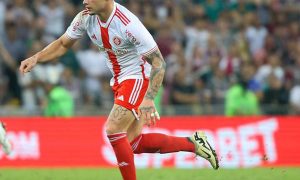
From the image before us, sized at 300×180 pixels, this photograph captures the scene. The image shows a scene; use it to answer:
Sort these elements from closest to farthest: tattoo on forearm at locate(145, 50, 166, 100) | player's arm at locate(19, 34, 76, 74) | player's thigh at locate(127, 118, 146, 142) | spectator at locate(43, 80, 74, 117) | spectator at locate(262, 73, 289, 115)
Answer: tattoo on forearm at locate(145, 50, 166, 100)
player's thigh at locate(127, 118, 146, 142)
player's arm at locate(19, 34, 76, 74)
spectator at locate(43, 80, 74, 117)
spectator at locate(262, 73, 289, 115)

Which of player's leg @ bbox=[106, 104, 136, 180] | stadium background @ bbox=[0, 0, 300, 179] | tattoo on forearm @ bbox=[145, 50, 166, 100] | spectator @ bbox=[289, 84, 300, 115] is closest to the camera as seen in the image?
player's leg @ bbox=[106, 104, 136, 180]

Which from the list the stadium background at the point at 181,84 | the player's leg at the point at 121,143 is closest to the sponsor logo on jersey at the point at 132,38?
the player's leg at the point at 121,143

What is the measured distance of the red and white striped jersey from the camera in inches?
368

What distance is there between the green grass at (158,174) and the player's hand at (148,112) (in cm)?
287

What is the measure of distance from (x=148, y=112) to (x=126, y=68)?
2.62ft

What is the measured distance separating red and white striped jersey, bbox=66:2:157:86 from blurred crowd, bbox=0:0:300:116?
7.91 metres

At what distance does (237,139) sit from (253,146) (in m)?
0.35

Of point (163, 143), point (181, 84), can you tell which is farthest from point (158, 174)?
point (181, 84)

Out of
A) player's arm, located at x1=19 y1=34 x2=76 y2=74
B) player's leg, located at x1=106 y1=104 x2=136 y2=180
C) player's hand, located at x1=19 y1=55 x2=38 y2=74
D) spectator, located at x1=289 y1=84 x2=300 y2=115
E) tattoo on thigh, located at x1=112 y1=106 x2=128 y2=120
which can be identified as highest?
player's arm, located at x1=19 y1=34 x2=76 y2=74

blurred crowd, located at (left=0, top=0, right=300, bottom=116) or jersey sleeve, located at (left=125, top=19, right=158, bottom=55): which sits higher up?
jersey sleeve, located at (left=125, top=19, right=158, bottom=55)

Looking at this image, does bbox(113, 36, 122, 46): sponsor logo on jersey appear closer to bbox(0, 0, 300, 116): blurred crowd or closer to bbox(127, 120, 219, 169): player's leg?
bbox(127, 120, 219, 169): player's leg

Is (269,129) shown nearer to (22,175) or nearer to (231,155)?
(231,155)

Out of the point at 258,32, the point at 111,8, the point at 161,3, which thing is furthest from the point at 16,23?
the point at 111,8

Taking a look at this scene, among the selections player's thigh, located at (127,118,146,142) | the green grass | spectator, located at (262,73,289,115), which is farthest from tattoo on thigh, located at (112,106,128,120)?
spectator, located at (262,73,289,115)
